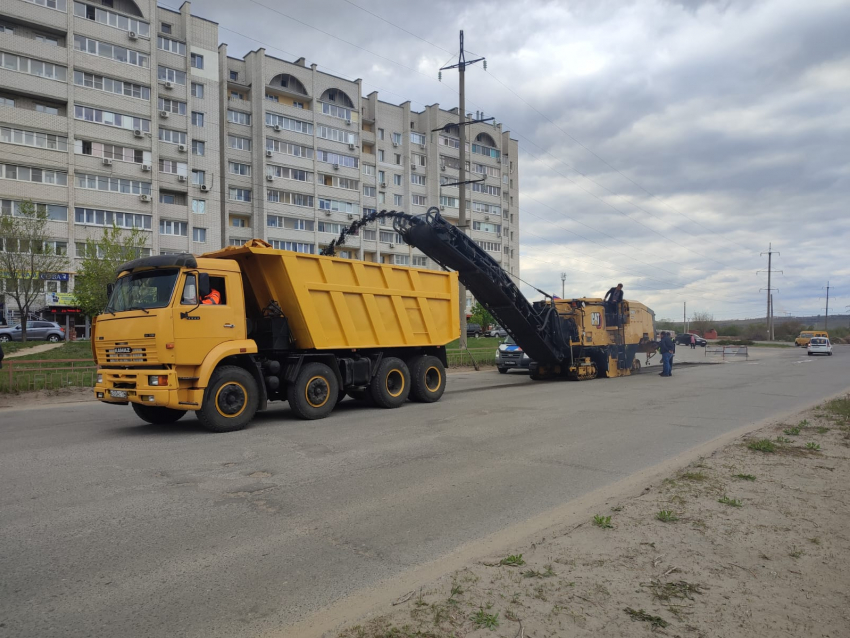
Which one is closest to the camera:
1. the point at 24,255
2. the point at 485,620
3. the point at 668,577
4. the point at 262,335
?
the point at 485,620

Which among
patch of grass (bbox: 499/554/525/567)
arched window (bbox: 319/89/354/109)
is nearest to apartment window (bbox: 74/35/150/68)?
arched window (bbox: 319/89/354/109)

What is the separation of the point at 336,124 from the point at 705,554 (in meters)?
62.5

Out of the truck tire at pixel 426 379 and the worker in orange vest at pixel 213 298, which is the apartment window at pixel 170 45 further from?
the worker in orange vest at pixel 213 298

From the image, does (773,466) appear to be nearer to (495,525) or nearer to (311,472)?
(495,525)

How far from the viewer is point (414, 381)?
13.1 metres

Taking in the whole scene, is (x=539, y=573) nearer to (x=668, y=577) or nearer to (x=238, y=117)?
(x=668, y=577)

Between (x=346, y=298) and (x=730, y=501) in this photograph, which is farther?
(x=346, y=298)

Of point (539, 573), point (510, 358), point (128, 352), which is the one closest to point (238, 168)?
point (510, 358)

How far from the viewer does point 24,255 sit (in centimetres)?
3105

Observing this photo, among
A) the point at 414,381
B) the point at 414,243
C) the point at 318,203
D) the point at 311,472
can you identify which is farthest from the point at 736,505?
the point at 318,203

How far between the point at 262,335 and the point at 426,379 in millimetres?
4154

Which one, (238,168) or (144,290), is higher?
(238,168)

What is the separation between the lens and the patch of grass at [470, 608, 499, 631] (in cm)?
318

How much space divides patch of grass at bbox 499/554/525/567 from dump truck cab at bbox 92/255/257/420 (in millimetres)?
6274
